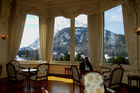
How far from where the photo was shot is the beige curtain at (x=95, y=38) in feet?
19.4

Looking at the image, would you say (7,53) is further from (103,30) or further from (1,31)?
(103,30)

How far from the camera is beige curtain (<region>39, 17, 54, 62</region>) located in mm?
7000

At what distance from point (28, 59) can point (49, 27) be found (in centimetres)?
209

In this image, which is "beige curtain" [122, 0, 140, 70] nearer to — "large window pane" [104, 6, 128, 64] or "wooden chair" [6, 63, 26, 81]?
"large window pane" [104, 6, 128, 64]

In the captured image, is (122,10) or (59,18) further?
(59,18)

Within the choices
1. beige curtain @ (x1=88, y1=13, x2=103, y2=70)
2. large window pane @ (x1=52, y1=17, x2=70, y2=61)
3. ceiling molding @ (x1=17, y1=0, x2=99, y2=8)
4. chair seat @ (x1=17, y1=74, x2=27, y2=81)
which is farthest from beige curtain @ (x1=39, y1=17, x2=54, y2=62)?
chair seat @ (x1=17, y1=74, x2=27, y2=81)

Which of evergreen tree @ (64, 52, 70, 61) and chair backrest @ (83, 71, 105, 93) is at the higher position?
evergreen tree @ (64, 52, 70, 61)

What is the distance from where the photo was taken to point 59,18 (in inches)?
283

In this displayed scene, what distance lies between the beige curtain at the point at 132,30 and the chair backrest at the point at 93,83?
2527 millimetres

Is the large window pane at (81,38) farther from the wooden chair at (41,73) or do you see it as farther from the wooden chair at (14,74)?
the wooden chair at (14,74)

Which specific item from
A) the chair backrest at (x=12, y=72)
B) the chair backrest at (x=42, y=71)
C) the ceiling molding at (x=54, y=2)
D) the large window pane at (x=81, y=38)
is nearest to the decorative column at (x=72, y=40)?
the large window pane at (x=81, y=38)

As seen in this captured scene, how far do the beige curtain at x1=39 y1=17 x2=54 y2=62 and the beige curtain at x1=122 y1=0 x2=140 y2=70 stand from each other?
12.7 ft

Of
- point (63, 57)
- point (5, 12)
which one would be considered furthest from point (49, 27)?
point (5, 12)

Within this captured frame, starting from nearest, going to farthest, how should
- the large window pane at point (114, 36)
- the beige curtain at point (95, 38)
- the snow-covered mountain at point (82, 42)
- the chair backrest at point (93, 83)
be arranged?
the chair backrest at point (93, 83), the large window pane at point (114, 36), the snow-covered mountain at point (82, 42), the beige curtain at point (95, 38)
